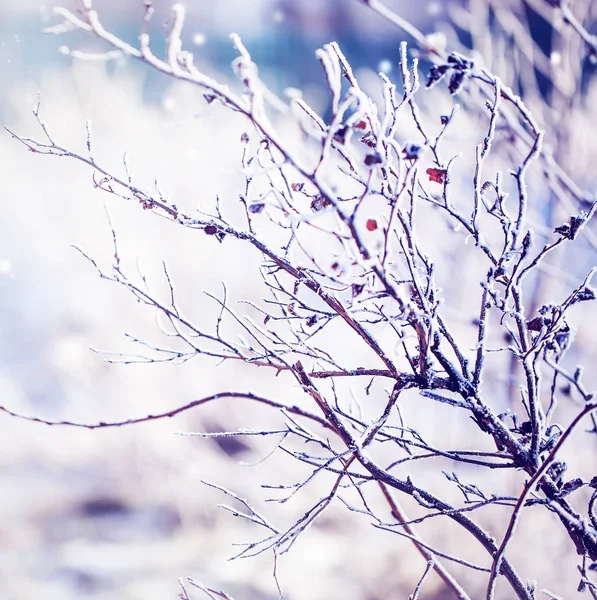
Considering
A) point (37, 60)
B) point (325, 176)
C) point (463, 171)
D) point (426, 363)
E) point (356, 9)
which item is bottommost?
point (426, 363)

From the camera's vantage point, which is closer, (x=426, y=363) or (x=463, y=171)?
(x=426, y=363)

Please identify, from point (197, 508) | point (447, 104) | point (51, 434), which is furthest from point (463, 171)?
point (51, 434)

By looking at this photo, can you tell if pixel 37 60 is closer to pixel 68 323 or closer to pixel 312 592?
pixel 68 323

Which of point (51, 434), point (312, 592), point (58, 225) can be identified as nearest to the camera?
point (312, 592)

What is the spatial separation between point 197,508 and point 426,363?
426cm

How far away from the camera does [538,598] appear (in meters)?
2.71

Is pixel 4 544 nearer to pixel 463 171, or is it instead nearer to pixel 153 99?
pixel 153 99

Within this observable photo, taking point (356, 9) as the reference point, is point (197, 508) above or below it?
below

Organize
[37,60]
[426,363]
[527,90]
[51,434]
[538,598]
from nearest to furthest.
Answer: [426,363], [538,598], [527,90], [37,60], [51,434]

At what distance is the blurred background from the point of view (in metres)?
3.88

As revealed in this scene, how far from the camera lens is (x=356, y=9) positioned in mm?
5664

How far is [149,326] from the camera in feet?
15.2

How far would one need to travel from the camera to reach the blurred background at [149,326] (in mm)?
3881

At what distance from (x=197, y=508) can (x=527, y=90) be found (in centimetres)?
392
